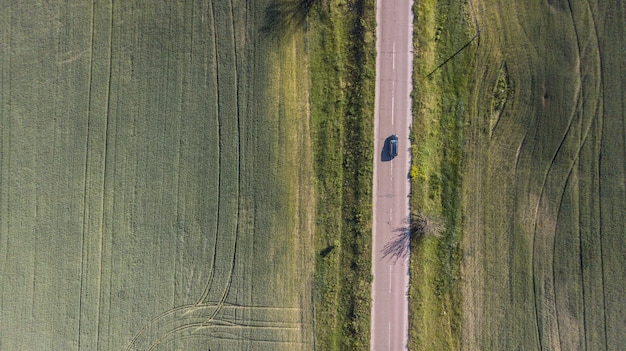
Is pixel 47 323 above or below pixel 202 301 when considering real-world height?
below

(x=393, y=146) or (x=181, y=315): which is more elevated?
(x=393, y=146)

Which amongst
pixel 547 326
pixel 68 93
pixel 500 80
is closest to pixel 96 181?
pixel 68 93

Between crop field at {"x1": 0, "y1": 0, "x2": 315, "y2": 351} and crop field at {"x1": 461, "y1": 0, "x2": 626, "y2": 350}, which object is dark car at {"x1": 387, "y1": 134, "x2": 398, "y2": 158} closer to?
crop field at {"x1": 461, "y1": 0, "x2": 626, "y2": 350}

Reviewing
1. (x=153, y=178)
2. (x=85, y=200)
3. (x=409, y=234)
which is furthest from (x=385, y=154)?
(x=85, y=200)

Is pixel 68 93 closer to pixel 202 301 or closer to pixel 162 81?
pixel 162 81

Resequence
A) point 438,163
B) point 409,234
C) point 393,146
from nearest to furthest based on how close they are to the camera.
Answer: point 393,146 < point 409,234 < point 438,163

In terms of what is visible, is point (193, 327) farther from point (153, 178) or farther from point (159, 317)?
point (153, 178)
